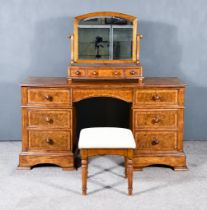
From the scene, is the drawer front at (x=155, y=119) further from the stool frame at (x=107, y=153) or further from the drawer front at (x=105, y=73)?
the stool frame at (x=107, y=153)

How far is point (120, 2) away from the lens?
4.20m

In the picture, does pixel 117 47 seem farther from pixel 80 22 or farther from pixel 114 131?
pixel 114 131

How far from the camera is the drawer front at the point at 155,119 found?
3654mm

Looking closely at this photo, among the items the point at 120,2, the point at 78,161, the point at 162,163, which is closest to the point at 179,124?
the point at 162,163

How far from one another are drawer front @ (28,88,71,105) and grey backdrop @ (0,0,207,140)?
2.20 ft

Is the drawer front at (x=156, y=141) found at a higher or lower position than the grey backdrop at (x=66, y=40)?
lower

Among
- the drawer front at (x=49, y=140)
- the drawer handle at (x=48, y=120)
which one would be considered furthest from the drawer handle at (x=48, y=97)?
the drawer front at (x=49, y=140)

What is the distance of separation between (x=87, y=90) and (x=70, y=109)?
7.4 inches

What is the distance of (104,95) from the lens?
3.62m

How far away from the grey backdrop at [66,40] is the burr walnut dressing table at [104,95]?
0.47m

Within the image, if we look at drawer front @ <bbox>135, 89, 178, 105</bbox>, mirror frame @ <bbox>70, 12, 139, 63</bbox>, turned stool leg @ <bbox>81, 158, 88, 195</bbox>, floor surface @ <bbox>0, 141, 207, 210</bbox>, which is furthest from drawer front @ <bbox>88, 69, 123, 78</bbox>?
turned stool leg @ <bbox>81, 158, 88, 195</bbox>

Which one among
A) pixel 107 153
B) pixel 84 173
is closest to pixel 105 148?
pixel 107 153

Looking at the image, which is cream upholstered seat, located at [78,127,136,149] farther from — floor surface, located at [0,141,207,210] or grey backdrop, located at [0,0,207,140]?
grey backdrop, located at [0,0,207,140]

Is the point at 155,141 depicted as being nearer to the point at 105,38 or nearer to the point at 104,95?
the point at 104,95
